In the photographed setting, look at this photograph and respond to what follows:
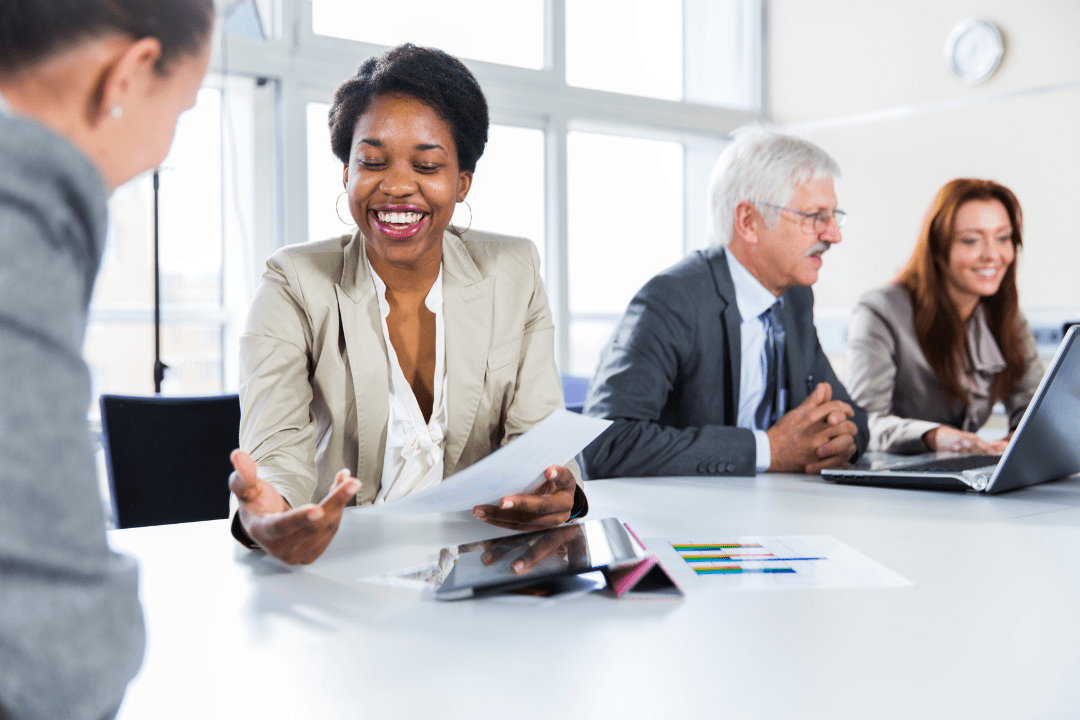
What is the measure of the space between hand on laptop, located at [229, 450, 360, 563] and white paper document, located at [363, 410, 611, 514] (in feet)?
0.27

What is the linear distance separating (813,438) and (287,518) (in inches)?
46.3

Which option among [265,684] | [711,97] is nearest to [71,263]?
[265,684]

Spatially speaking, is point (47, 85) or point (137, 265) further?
point (137, 265)

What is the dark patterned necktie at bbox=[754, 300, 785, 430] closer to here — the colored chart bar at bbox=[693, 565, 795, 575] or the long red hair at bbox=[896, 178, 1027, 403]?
the long red hair at bbox=[896, 178, 1027, 403]

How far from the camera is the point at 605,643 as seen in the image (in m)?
0.71

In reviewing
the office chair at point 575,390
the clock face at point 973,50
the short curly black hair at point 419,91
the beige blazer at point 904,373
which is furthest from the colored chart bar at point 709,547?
the clock face at point 973,50

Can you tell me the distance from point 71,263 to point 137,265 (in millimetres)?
3759

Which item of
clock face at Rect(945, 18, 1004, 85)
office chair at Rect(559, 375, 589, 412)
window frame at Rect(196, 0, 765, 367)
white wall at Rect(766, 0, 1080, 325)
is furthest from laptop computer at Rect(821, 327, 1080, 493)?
clock face at Rect(945, 18, 1004, 85)

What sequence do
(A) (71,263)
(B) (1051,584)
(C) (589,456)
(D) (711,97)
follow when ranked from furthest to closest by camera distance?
1. (D) (711,97)
2. (C) (589,456)
3. (B) (1051,584)
4. (A) (71,263)

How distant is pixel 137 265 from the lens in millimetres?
3766

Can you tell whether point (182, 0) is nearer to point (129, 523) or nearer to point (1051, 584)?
point (1051, 584)

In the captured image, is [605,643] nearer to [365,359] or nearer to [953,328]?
[365,359]

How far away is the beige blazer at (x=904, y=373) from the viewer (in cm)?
243

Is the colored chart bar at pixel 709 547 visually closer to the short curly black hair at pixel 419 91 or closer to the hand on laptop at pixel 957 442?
the short curly black hair at pixel 419 91
